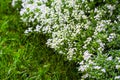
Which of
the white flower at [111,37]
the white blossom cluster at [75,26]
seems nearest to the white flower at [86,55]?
the white blossom cluster at [75,26]

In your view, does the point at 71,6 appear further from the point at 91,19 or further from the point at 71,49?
the point at 71,49

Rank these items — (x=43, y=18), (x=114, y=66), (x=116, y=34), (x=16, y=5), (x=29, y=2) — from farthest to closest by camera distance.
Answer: (x=16, y=5) < (x=29, y=2) < (x=43, y=18) < (x=116, y=34) < (x=114, y=66)

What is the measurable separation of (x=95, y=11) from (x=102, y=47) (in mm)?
763

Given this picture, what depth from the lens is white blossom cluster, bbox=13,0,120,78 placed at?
5.51 m

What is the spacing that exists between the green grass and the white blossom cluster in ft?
0.77

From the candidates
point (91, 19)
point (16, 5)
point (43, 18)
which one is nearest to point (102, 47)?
point (91, 19)

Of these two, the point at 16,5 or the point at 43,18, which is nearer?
the point at 43,18

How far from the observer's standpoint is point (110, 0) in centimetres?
597

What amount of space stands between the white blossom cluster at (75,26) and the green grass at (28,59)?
234 millimetres

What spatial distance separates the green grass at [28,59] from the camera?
591cm

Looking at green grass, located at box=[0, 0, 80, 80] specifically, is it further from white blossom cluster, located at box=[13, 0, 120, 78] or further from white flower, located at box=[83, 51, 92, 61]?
white flower, located at box=[83, 51, 92, 61]

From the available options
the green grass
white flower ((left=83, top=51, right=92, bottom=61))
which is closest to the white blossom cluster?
white flower ((left=83, top=51, right=92, bottom=61))

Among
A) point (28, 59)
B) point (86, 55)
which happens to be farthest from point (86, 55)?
point (28, 59)

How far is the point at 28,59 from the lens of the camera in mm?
6258
